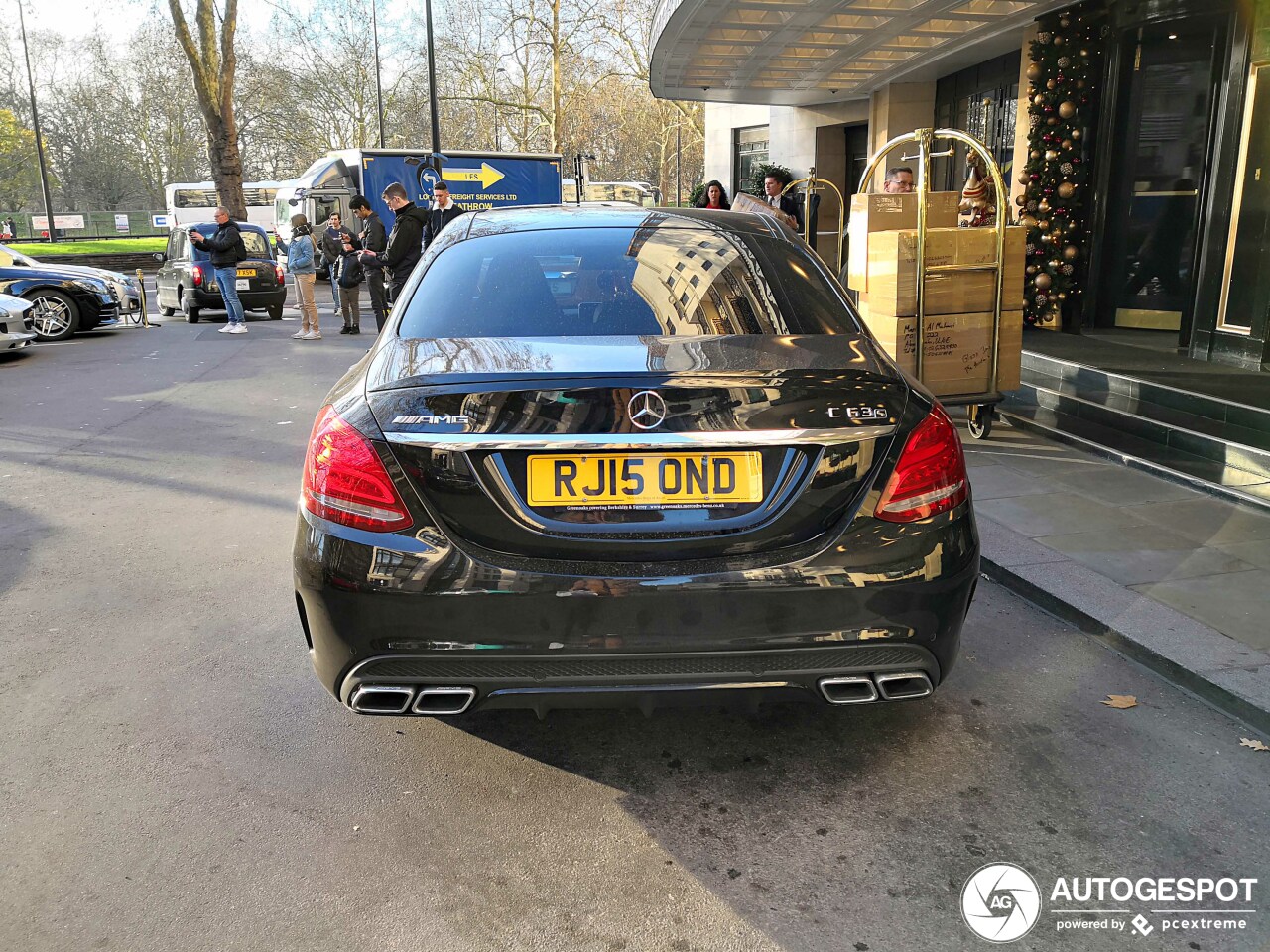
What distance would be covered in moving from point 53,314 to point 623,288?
1474 cm

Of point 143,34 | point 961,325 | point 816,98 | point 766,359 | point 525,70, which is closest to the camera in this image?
point 766,359

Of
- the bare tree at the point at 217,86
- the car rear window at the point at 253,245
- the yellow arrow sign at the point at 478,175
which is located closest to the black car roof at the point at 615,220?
the car rear window at the point at 253,245

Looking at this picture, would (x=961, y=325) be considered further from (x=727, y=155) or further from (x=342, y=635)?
(x=727, y=155)

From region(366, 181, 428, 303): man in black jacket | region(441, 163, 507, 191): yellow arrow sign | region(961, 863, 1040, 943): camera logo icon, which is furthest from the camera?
region(441, 163, 507, 191): yellow arrow sign

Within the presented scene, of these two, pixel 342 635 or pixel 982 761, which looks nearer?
pixel 342 635

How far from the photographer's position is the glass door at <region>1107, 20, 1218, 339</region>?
1012cm

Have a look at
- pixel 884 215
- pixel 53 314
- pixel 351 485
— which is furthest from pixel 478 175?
pixel 351 485

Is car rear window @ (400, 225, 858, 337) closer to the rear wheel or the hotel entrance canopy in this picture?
the hotel entrance canopy

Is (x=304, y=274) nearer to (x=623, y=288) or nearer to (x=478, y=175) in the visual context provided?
(x=478, y=175)

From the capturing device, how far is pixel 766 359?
2803mm

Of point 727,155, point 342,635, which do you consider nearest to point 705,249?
point 342,635

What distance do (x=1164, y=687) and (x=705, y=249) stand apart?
224 cm

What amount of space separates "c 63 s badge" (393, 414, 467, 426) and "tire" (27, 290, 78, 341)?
15.0m

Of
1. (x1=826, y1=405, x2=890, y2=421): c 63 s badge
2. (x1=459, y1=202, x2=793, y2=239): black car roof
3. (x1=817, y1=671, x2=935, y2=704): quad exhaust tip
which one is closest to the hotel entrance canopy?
(x1=459, y1=202, x2=793, y2=239): black car roof
